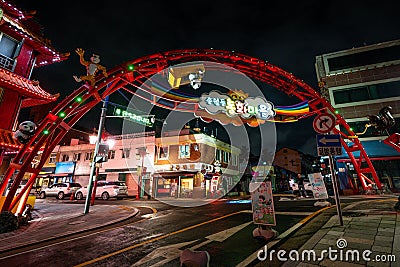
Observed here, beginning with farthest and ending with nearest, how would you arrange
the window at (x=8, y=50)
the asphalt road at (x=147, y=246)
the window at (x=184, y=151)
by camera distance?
the window at (x=184, y=151) < the window at (x=8, y=50) < the asphalt road at (x=147, y=246)

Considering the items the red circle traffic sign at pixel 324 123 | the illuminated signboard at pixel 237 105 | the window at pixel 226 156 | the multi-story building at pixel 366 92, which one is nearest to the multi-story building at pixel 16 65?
the illuminated signboard at pixel 237 105

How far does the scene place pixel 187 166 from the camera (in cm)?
2598

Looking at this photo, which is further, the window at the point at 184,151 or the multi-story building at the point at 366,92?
the window at the point at 184,151

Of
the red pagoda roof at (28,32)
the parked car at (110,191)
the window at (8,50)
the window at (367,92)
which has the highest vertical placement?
the window at (367,92)

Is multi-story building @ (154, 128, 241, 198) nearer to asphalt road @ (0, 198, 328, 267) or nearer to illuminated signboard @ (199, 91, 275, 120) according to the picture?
illuminated signboard @ (199, 91, 275, 120)

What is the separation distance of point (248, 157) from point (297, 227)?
1248 inches

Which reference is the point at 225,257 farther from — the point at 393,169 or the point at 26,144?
the point at 393,169

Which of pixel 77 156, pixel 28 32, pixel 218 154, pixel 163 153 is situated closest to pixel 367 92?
pixel 218 154

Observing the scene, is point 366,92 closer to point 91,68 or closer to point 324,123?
point 324,123

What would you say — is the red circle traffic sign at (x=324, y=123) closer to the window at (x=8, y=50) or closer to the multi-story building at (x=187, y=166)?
the window at (x=8, y=50)

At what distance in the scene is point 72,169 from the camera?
32031mm

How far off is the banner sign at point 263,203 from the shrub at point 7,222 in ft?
28.8

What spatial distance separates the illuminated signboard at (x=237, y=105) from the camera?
10.9m

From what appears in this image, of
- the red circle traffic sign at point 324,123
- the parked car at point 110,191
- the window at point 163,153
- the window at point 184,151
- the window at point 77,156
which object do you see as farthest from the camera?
the window at point 77,156
